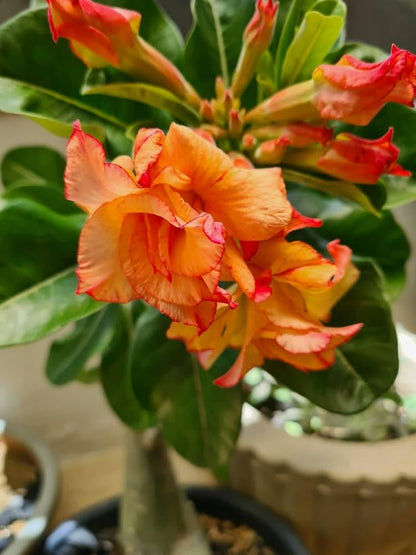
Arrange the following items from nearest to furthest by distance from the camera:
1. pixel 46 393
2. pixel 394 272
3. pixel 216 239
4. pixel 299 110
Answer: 1. pixel 216 239
2. pixel 299 110
3. pixel 394 272
4. pixel 46 393

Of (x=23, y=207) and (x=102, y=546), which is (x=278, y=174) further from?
(x=102, y=546)

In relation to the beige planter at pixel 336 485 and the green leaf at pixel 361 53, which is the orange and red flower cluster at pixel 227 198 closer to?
the green leaf at pixel 361 53

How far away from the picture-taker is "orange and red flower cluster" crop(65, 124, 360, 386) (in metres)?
0.31

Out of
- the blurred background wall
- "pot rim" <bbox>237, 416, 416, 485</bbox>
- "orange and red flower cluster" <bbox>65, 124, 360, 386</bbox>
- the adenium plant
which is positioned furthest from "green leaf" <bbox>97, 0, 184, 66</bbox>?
"pot rim" <bbox>237, 416, 416, 485</bbox>

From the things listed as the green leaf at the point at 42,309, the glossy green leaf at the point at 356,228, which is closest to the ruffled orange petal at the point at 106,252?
the green leaf at the point at 42,309

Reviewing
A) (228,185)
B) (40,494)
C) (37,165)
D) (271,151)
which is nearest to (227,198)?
(228,185)

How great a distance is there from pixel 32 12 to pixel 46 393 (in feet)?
2.10

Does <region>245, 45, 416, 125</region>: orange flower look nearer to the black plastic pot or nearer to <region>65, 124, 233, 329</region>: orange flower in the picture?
<region>65, 124, 233, 329</region>: orange flower

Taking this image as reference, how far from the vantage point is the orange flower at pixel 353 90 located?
363mm

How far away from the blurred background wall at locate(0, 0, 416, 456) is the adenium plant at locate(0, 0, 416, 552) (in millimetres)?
259

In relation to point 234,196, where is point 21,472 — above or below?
below

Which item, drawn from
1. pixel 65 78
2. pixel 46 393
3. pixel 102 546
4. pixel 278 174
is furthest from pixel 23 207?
pixel 46 393

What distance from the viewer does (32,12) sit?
48 centimetres

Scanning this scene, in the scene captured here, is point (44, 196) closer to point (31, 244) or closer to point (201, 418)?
point (31, 244)
